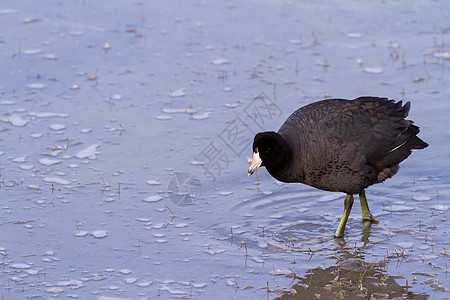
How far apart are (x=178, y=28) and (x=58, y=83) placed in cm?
293

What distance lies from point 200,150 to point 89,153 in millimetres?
1291

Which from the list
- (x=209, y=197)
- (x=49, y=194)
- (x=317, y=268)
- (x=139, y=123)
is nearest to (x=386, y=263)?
(x=317, y=268)

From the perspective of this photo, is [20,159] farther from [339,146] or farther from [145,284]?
[339,146]

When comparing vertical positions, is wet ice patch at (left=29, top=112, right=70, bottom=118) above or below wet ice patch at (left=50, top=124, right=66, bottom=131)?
above

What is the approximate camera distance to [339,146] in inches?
258

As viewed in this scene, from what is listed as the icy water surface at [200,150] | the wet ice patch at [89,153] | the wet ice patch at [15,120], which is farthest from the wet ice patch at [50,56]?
the wet ice patch at [89,153]

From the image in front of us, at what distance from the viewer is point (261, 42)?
12016mm

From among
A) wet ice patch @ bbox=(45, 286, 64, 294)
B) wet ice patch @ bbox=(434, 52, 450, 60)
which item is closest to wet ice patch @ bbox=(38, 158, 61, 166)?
wet ice patch @ bbox=(45, 286, 64, 294)

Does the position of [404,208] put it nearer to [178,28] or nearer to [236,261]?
[236,261]

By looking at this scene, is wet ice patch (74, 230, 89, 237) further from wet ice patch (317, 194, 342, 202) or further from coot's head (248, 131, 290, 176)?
wet ice patch (317, 194, 342, 202)

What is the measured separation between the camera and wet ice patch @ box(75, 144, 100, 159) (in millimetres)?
8344

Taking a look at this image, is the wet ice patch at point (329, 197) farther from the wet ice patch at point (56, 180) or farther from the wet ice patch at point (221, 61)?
the wet ice patch at point (221, 61)

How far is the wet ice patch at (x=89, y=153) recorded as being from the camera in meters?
8.34

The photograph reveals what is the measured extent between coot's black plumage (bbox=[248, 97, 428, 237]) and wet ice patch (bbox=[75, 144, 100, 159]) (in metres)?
2.60
